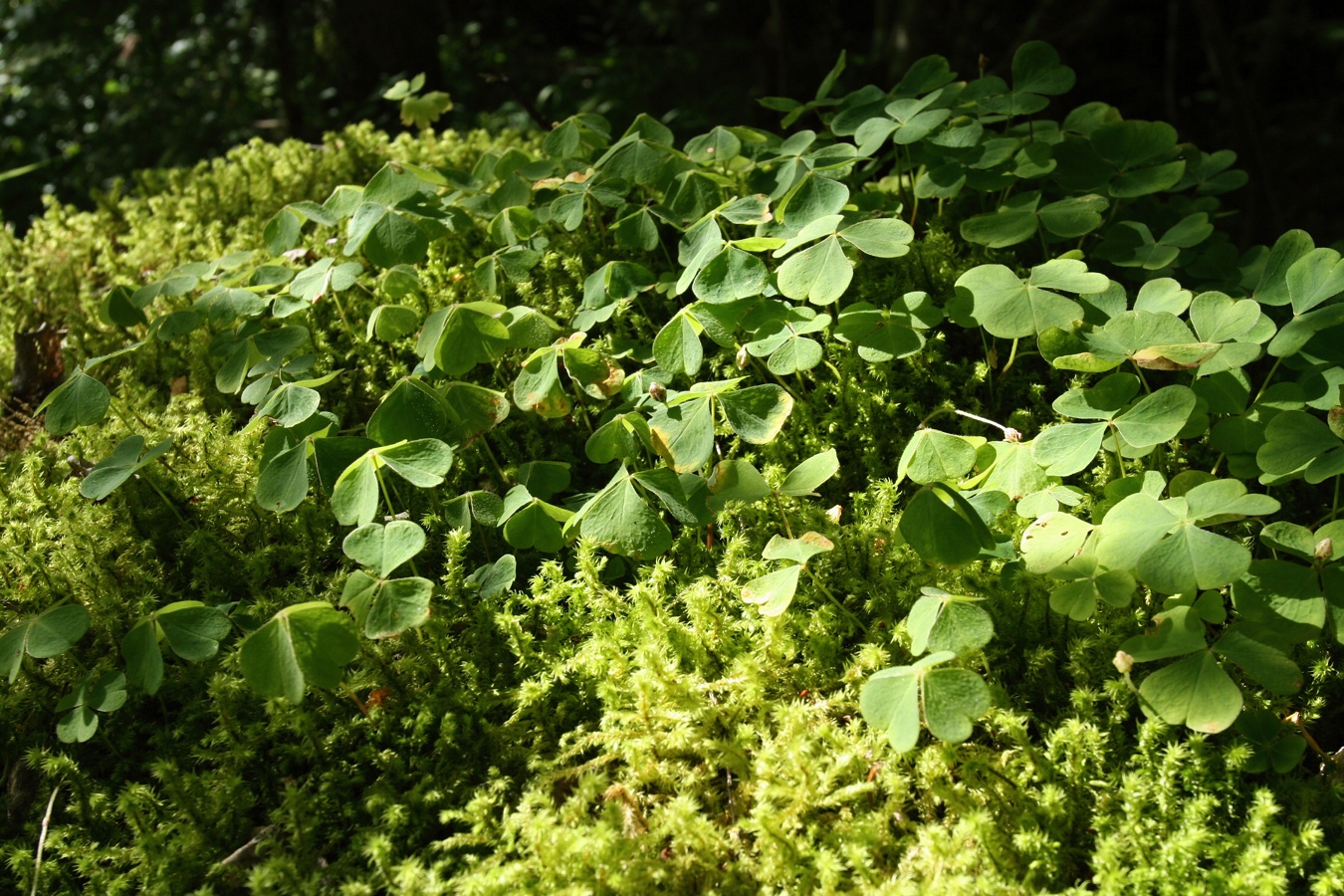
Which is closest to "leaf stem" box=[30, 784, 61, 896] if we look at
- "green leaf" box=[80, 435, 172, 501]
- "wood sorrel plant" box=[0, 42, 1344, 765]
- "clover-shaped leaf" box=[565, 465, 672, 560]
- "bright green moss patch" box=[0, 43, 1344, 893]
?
"bright green moss patch" box=[0, 43, 1344, 893]

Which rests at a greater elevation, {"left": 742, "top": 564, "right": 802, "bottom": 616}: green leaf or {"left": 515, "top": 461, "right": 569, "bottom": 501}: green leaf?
{"left": 515, "top": 461, "right": 569, "bottom": 501}: green leaf

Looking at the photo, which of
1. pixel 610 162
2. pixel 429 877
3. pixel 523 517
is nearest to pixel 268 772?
pixel 429 877

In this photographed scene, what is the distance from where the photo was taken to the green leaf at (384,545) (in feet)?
4.40

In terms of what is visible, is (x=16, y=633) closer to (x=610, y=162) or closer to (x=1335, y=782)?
(x=610, y=162)

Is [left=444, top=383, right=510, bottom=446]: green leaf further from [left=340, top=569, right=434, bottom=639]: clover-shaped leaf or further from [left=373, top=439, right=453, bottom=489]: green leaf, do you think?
[left=340, top=569, right=434, bottom=639]: clover-shaped leaf

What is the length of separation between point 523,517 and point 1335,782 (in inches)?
47.5

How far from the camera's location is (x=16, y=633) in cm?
140

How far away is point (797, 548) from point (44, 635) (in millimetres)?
1153

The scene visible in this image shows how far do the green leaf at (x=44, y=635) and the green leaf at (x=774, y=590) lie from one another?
1022mm

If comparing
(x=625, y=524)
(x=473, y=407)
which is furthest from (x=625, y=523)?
(x=473, y=407)

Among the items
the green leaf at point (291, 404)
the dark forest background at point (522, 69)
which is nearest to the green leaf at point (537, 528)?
the green leaf at point (291, 404)

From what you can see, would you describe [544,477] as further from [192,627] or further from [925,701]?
[925,701]

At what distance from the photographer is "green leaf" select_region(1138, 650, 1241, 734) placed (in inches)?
44.6

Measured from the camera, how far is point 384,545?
1.36m
